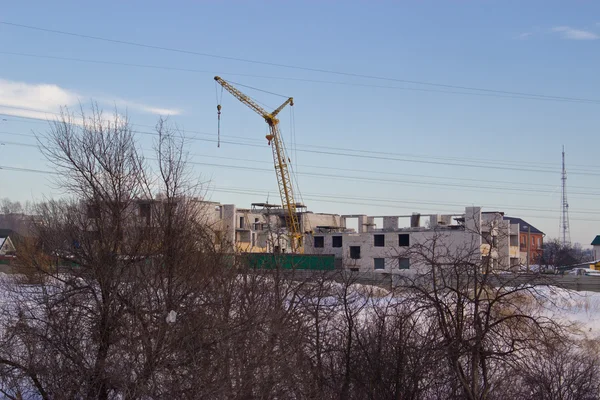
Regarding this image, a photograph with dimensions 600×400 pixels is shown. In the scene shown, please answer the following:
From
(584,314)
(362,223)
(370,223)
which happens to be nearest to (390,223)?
(370,223)

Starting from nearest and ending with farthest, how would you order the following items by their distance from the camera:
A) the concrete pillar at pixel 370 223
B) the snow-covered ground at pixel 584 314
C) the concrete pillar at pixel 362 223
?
1. the snow-covered ground at pixel 584 314
2. the concrete pillar at pixel 362 223
3. the concrete pillar at pixel 370 223

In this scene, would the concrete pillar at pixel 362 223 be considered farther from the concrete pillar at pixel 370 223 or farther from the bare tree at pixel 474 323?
the bare tree at pixel 474 323

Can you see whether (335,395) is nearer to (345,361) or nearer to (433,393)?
→ (345,361)

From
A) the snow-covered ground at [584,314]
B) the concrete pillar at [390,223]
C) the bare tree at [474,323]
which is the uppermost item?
the concrete pillar at [390,223]

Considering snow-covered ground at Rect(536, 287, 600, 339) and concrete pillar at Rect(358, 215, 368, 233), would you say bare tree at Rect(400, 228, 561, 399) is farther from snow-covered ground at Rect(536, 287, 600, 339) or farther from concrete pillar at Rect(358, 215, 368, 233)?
concrete pillar at Rect(358, 215, 368, 233)

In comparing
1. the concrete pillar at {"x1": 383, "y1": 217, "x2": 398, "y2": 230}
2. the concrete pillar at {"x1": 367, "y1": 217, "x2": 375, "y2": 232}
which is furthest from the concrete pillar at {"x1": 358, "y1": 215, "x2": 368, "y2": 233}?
the concrete pillar at {"x1": 383, "y1": 217, "x2": 398, "y2": 230}

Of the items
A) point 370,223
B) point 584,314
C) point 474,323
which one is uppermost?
point 370,223

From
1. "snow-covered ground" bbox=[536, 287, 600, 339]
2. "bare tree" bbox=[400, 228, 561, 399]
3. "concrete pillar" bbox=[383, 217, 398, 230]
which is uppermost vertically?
"concrete pillar" bbox=[383, 217, 398, 230]

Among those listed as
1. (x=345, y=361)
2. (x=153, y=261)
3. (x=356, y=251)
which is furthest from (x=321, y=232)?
(x=153, y=261)

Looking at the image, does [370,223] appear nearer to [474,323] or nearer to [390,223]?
[390,223]

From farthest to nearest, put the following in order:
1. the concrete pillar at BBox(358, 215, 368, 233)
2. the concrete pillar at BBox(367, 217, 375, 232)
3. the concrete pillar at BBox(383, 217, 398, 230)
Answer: the concrete pillar at BBox(367, 217, 375, 232) < the concrete pillar at BBox(358, 215, 368, 233) < the concrete pillar at BBox(383, 217, 398, 230)

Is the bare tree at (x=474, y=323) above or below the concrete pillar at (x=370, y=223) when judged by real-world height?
below

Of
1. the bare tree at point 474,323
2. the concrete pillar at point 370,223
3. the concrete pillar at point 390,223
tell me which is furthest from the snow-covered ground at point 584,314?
the concrete pillar at point 370,223

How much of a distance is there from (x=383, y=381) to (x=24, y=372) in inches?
342
